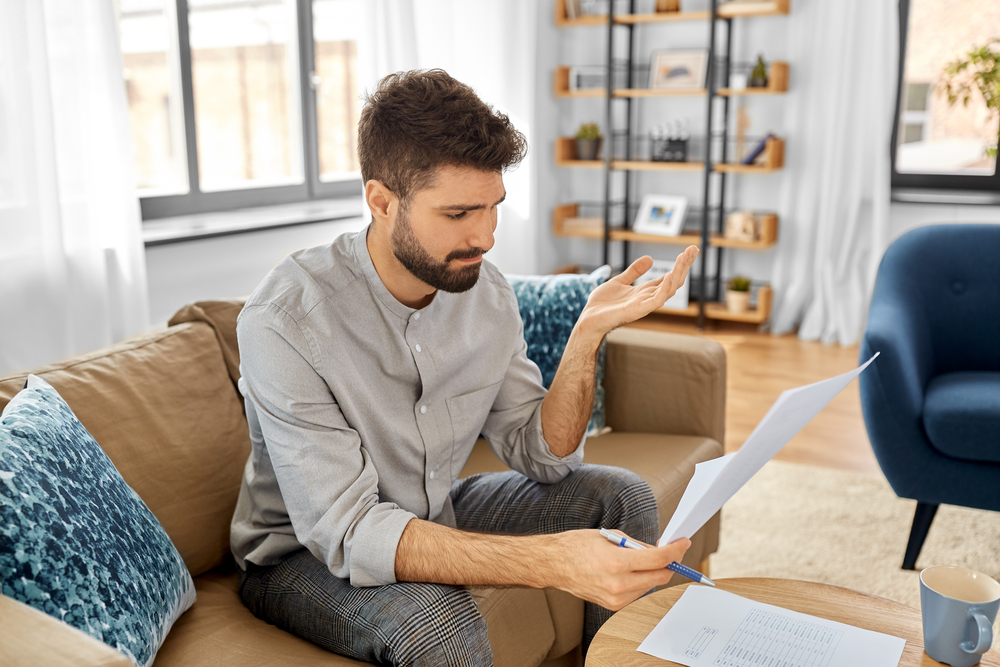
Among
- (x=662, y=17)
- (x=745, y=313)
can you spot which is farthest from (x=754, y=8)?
(x=745, y=313)

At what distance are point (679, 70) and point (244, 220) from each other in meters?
2.39

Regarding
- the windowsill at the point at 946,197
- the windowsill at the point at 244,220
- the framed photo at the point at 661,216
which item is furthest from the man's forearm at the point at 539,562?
the windowsill at the point at 946,197

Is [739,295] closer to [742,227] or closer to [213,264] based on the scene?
[742,227]

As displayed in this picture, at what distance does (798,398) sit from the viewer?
89 cm

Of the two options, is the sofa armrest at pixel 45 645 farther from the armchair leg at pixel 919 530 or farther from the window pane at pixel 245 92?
the window pane at pixel 245 92

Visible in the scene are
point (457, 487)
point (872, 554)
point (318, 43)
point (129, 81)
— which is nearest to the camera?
point (457, 487)

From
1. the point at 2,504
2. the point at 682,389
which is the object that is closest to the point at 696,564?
the point at 682,389

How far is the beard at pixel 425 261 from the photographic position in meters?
1.24

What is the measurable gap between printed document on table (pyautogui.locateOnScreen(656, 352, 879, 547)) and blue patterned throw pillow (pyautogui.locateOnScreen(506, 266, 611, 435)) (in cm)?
100

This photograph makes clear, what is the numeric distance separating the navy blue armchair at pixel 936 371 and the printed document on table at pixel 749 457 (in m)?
1.14

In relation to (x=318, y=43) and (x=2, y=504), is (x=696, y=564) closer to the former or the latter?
(x=2, y=504)

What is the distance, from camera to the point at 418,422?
1.32 meters

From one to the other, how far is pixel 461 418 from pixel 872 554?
1.30m

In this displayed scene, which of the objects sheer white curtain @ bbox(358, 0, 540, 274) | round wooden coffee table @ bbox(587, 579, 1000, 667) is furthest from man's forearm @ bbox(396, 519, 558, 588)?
sheer white curtain @ bbox(358, 0, 540, 274)
